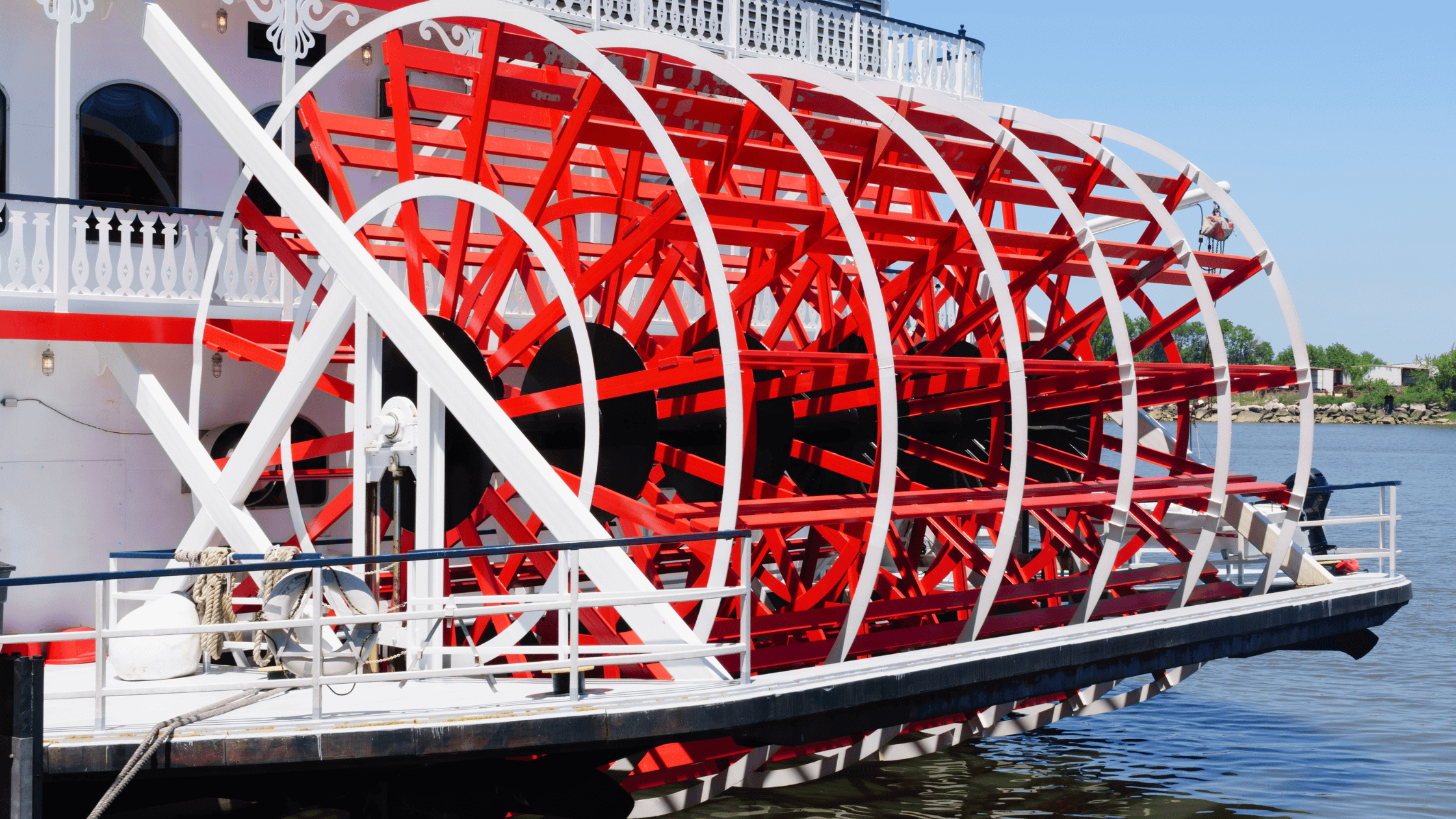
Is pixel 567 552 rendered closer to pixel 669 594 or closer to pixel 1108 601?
pixel 669 594

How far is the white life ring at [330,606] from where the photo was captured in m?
5.78

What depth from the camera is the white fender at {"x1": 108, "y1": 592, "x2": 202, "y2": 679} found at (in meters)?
6.02

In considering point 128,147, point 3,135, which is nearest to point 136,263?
point 128,147

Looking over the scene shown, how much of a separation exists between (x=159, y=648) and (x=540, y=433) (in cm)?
199

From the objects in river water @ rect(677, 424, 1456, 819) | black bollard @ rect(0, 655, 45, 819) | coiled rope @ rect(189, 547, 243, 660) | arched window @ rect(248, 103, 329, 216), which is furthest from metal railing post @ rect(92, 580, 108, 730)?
arched window @ rect(248, 103, 329, 216)

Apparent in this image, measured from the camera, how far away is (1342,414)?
Answer: 280 feet

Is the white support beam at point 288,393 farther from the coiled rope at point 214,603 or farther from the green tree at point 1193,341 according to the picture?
the green tree at point 1193,341

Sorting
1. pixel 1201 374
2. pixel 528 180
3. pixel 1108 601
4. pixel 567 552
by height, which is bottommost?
pixel 1108 601

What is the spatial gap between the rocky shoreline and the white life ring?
79498 mm

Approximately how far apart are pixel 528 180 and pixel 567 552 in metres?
3.95

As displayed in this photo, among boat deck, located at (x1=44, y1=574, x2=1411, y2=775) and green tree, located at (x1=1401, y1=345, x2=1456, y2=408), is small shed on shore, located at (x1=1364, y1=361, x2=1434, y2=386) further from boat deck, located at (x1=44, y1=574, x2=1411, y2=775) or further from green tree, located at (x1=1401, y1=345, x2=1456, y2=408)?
boat deck, located at (x1=44, y1=574, x2=1411, y2=775)

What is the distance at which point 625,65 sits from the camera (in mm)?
7949

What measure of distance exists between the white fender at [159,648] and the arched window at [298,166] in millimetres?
3524

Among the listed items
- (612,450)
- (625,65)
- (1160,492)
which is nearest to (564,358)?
→ (612,450)
